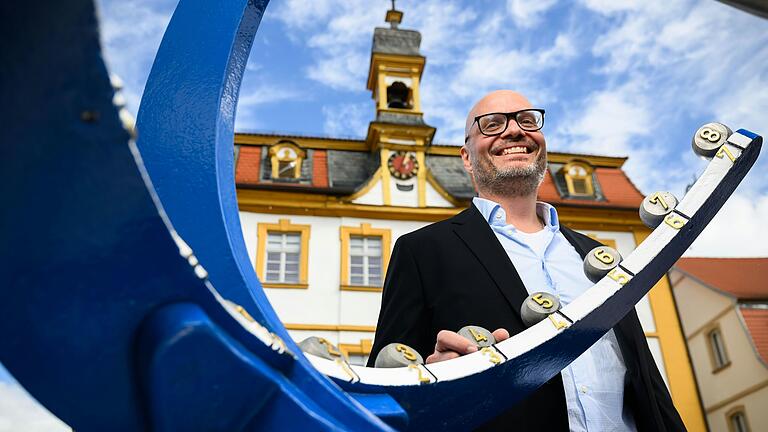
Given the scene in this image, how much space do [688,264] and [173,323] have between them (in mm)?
16053

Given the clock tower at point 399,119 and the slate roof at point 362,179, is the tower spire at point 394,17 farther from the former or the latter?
the slate roof at point 362,179

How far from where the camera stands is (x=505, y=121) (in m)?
1.55

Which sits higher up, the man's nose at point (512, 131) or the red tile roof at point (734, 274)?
the red tile roof at point (734, 274)

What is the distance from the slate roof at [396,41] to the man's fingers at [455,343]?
12.5m

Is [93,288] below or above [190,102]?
below

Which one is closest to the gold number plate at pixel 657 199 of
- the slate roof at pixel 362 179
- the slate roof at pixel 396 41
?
the slate roof at pixel 362 179

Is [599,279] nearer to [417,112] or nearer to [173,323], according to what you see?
[173,323]

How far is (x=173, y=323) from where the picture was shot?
1.49 ft

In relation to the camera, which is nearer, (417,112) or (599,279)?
(599,279)

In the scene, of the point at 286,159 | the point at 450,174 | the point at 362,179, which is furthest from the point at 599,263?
the point at 450,174

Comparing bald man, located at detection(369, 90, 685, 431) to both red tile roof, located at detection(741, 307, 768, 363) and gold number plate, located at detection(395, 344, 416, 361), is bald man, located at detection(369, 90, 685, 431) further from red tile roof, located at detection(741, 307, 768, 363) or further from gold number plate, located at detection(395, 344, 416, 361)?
red tile roof, located at detection(741, 307, 768, 363)

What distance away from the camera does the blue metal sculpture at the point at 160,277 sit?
36cm

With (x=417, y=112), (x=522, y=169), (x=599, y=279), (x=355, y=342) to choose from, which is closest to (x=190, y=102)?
(x=599, y=279)

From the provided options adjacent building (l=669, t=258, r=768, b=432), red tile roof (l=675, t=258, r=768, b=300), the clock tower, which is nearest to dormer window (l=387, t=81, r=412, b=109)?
the clock tower
